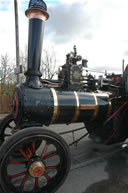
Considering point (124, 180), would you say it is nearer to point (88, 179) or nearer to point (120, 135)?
point (88, 179)

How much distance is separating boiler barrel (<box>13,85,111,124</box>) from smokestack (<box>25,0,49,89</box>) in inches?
7.9

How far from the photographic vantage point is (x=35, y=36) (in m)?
2.50

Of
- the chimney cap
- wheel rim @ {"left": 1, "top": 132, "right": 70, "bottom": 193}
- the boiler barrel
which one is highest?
the chimney cap

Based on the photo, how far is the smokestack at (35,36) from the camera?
2486 millimetres

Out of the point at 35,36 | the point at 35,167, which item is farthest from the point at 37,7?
the point at 35,167

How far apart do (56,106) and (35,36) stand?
3.68ft

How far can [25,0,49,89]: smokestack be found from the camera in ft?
8.16

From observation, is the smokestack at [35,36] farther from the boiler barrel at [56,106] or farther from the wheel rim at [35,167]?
the wheel rim at [35,167]

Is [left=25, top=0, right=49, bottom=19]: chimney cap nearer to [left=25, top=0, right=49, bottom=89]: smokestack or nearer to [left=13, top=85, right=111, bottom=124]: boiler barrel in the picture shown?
[left=25, top=0, right=49, bottom=89]: smokestack

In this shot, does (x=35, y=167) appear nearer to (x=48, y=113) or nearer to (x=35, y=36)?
(x=48, y=113)

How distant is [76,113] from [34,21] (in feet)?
5.27

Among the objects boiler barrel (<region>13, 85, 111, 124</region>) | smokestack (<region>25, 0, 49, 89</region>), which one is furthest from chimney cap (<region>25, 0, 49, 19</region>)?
boiler barrel (<region>13, 85, 111, 124</region>)

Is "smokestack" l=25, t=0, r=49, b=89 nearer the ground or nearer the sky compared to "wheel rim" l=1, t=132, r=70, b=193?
nearer the sky

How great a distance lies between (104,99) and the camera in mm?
3148
